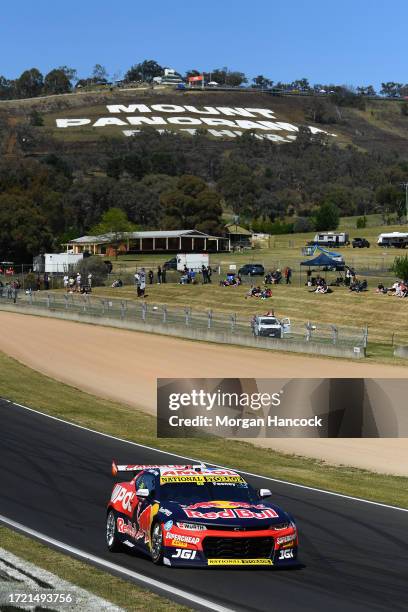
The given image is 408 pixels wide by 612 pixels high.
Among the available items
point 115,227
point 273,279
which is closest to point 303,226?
point 115,227

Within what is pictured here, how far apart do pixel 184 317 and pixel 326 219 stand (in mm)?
88989

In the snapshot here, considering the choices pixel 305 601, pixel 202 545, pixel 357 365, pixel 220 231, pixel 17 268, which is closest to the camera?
pixel 305 601

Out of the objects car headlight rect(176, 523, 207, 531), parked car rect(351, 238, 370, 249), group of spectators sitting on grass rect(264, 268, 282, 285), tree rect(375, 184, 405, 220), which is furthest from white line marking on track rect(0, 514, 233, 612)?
tree rect(375, 184, 405, 220)

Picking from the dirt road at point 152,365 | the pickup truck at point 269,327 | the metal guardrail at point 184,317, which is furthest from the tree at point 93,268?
the pickup truck at point 269,327

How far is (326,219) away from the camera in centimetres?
14462

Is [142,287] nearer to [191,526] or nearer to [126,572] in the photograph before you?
[126,572]

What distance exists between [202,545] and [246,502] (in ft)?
Answer: 3.56

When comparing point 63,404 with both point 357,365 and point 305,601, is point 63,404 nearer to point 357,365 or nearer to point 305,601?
point 357,365

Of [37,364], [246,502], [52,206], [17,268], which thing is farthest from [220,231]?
[246,502]

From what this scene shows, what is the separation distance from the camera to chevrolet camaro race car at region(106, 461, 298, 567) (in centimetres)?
1230

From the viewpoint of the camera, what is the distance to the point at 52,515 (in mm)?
16672

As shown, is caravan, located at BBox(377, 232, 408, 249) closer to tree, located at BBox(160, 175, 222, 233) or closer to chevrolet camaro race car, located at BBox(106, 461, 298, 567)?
tree, located at BBox(160, 175, 222, 233)

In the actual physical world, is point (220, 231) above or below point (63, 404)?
above

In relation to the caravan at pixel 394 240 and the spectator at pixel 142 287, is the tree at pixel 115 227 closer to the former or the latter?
the caravan at pixel 394 240
